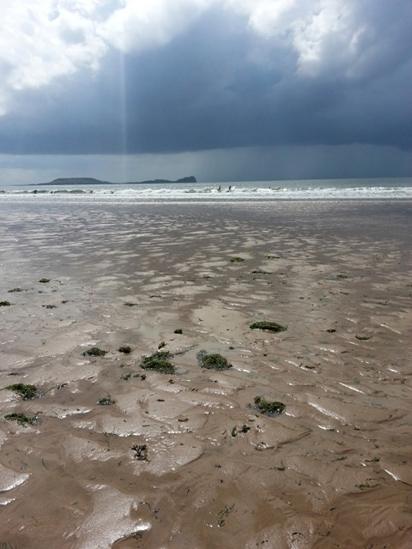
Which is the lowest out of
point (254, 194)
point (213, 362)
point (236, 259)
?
point (213, 362)

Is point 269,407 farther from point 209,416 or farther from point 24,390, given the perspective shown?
point 24,390

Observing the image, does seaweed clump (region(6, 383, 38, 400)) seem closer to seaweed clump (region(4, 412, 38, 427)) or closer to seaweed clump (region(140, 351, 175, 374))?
seaweed clump (region(4, 412, 38, 427))

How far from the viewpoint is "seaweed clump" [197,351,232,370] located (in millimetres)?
5094

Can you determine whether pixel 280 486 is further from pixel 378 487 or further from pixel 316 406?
pixel 316 406

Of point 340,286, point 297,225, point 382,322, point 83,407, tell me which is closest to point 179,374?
point 83,407

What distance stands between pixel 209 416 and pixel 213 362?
115cm

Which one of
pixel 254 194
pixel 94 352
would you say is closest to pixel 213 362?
pixel 94 352

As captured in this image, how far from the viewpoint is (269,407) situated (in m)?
4.19

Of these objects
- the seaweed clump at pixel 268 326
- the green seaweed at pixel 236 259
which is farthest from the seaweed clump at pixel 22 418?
the green seaweed at pixel 236 259

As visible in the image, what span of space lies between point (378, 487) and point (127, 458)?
1.94 metres

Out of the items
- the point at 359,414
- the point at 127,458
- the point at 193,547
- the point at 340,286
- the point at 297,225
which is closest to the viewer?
the point at 193,547

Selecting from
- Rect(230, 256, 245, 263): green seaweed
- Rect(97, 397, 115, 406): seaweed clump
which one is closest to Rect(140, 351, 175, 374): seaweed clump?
Rect(97, 397, 115, 406): seaweed clump

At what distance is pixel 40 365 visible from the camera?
515 cm

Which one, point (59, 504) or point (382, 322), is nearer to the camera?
point (59, 504)
